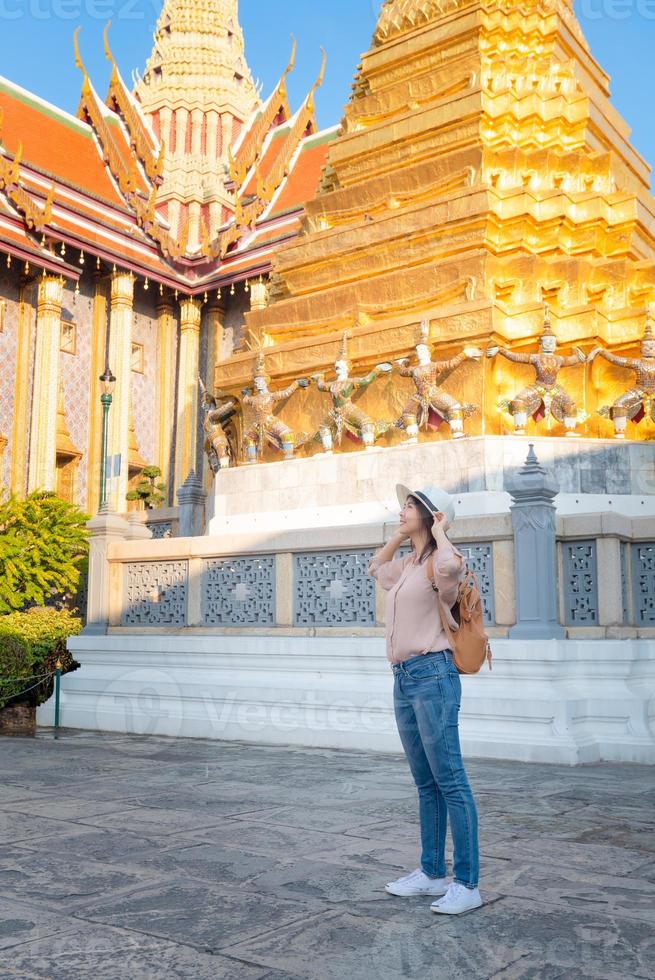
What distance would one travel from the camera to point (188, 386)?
28.9m

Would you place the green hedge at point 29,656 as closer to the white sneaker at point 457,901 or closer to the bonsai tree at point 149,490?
the white sneaker at point 457,901

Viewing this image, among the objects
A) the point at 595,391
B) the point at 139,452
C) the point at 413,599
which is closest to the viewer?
the point at 413,599

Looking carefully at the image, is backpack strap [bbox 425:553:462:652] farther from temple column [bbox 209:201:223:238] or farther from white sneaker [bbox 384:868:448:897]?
temple column [bbox 209:201:223:238]

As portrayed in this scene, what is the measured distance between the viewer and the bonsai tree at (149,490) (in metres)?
25.9

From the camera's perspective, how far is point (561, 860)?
13.1 ft

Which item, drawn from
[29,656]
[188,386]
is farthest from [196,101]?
[29,656]

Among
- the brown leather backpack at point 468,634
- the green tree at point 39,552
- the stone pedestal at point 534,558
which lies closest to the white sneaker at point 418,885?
the brown leather backpack at point 468,634

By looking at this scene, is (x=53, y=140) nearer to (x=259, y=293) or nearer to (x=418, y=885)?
(x=259, y=293)

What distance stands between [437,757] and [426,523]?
879 millimetres

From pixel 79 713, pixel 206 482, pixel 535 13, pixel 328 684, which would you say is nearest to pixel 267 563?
→ pixel 328 684

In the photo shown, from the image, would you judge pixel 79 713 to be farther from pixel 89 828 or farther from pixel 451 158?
pixel 451 158

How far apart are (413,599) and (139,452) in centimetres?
2523

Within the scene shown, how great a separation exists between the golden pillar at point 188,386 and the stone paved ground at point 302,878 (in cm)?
2250

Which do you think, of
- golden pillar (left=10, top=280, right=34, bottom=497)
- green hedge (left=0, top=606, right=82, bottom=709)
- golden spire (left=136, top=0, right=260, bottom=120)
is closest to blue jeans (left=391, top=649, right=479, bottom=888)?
green hedge (left=0, top=606, right=82, bottom=709)
